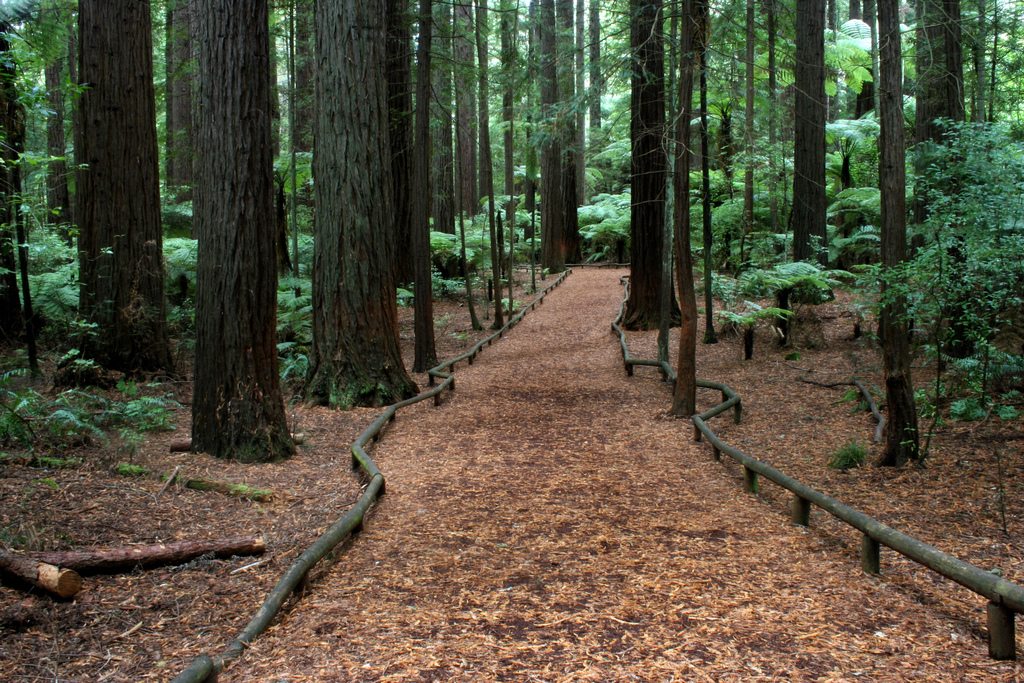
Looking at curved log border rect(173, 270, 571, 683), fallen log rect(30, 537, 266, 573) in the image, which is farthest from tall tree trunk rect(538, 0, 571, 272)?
fallen log rect(30, 537, 266, 573)

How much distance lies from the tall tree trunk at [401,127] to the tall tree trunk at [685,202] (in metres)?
6.12

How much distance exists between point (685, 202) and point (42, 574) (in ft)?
20.5

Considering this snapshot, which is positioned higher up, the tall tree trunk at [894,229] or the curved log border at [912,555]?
the tall tree trunk at [894,229]

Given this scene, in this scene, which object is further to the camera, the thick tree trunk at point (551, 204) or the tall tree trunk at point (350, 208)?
the thick tree trunk at point (551, 204)

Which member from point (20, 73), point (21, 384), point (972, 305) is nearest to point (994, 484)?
point (972, 305)

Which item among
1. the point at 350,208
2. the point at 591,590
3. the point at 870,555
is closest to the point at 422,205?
the point at 350,208

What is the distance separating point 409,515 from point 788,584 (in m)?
2.65

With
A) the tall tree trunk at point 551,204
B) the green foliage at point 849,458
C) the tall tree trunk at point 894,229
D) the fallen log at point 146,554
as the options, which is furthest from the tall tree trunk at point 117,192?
the tall tree trunk at point 551,204

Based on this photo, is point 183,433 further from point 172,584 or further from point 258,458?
point 172,584

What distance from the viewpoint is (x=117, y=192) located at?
9.09 meters

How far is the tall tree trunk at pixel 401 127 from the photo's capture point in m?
12.6

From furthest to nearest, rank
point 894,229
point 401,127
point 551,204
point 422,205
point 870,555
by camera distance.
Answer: point 551,204 < point 401,127 < point 422,205 < point 894,229 < point 870,555

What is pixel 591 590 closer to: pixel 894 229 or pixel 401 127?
pixel 894 229

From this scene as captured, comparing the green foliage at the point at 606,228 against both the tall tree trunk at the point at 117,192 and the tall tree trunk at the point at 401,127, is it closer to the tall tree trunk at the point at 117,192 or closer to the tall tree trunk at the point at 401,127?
the tall tree trunk at the point at 401,127
